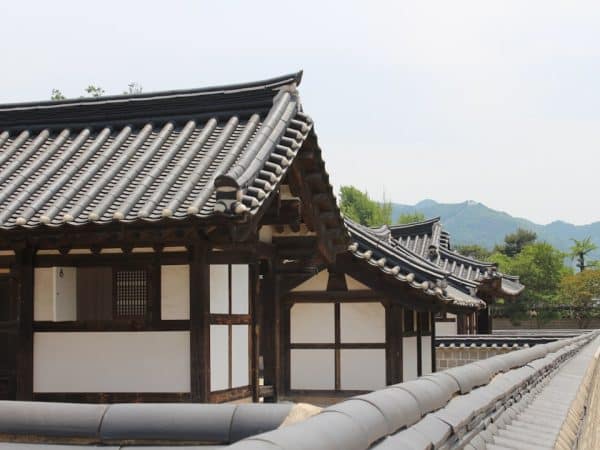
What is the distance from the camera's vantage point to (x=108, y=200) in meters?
11.2

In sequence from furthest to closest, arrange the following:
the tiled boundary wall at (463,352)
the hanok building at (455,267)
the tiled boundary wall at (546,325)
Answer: the tiled boundary wall at (546,325), the hanok building at (455,267), the tiled boundary wall at (463,352)

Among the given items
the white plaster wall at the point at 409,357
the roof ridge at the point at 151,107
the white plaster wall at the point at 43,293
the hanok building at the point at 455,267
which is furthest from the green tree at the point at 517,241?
the white plaster wall at the point at 43,293

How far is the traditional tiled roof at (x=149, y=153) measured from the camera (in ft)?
35.4

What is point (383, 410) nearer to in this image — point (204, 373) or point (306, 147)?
point (204, 373)

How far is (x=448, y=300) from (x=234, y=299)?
24.2ft

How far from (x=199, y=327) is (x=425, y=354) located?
10.8 meters

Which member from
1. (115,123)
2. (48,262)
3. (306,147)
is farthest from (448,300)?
(48,262)

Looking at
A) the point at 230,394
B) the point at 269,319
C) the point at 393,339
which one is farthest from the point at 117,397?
the point at 393,339

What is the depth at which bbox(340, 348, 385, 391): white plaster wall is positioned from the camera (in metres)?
18.1

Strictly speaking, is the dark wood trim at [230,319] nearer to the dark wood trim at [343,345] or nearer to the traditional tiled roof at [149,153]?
the traditional tiled roof at [149,153]

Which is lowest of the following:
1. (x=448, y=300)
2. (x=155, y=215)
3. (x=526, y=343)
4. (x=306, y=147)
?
(x=526, y=343)

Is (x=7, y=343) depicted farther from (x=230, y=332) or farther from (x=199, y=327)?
(x=230, y=332)

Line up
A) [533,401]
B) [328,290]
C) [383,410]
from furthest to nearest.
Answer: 1. [328,290]
2. [533,401]
3. [383,410]

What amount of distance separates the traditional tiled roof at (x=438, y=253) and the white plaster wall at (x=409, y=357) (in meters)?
17.4
